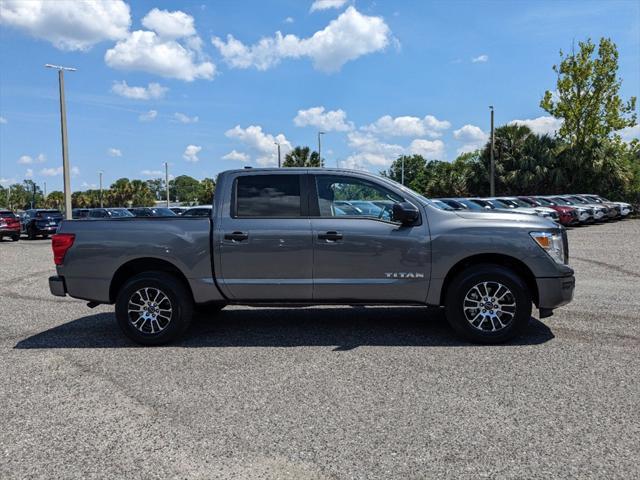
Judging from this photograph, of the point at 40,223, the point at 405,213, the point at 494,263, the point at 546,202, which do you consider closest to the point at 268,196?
the point at 405,213

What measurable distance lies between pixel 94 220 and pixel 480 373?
4.38m

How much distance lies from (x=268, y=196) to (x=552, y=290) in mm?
3138

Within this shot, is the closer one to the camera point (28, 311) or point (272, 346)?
point (272, 346)

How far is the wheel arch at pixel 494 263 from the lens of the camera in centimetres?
586

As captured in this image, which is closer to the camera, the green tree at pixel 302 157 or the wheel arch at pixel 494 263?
the wheel arch at pixel 494 263

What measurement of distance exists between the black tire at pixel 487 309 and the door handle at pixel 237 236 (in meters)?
2.23

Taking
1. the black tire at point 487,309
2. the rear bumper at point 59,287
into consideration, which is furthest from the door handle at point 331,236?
the rear bumper at point 59,287

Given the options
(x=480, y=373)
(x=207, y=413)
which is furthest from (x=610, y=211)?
(x=207, y=413)

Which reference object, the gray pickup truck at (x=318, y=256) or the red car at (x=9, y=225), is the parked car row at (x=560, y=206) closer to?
the gray pickup truck at (x=318, y=256)

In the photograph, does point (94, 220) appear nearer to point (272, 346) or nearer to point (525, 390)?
point (272, 346)

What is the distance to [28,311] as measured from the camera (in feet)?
26.5

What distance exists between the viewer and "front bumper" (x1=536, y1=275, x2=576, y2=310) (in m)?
5.68

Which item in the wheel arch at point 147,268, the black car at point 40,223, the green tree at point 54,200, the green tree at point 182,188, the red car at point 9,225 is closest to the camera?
the wheel arch at point 147,268

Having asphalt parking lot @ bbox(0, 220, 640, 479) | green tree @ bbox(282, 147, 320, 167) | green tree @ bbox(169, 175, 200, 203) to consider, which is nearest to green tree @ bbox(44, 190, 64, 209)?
green tree @ bbox(169, 175, 200, 203)
